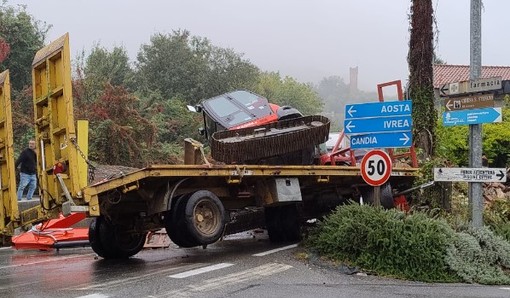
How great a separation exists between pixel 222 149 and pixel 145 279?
3.28 metres

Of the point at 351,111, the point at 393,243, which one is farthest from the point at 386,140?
the point at 393,243

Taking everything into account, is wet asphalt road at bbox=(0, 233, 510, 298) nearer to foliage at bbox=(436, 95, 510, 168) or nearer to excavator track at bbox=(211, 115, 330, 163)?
excavator track at bbox=(211, 115, 330, 163)

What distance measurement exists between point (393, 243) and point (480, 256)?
1.26m

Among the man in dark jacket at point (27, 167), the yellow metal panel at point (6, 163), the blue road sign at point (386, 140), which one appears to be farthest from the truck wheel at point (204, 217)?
the man in dark jacket at point (27, 167)

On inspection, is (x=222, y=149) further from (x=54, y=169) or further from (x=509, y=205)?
(x=509, y=205)

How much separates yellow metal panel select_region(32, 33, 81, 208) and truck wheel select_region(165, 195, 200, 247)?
1458mm

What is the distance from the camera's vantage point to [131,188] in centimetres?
862

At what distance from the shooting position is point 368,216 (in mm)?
9375

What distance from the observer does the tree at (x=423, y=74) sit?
12.6m

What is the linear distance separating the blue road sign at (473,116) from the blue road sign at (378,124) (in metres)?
0.62

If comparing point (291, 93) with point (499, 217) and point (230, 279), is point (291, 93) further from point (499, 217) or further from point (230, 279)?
point (230, 279)

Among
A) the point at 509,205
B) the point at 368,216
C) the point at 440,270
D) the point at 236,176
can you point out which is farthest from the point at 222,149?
the point at 509,205

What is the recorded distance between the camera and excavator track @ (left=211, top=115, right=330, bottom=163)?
35.5 ft

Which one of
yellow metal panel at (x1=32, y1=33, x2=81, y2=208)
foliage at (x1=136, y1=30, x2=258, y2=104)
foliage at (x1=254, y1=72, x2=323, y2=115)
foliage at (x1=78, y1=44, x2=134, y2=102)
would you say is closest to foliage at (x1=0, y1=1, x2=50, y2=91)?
foliage at (x1=78, y1=44, x2=134, y2=102)
